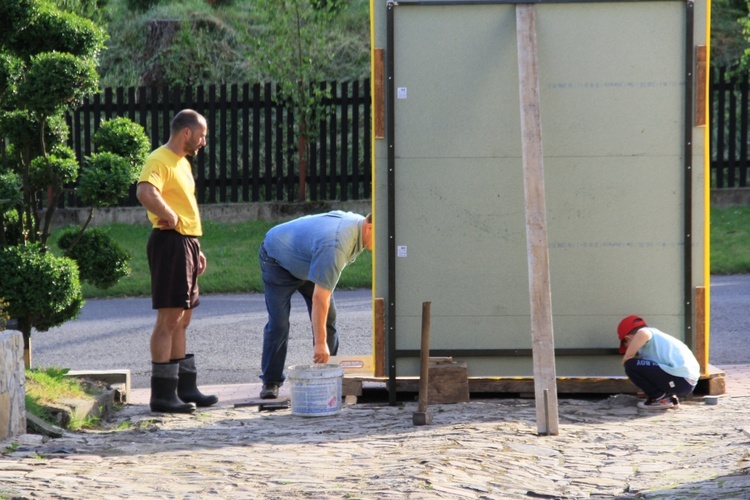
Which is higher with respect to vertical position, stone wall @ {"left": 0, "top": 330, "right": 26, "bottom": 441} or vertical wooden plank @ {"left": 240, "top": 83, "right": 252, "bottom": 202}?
vertical wooden plank @ {"left": 240, "top": 83, "right": 252, "bottom": 202}

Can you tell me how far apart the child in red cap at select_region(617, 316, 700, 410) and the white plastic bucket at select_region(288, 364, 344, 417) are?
1.87 meters

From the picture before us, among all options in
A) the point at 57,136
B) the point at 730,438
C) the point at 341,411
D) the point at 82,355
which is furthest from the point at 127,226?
the point at 730,438

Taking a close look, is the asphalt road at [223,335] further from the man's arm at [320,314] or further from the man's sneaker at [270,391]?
the man's arm at [320,314]

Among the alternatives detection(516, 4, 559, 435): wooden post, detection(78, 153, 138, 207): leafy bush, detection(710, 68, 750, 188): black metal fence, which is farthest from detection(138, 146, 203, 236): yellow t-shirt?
detection(710, 68, 750, 188): black metal fence

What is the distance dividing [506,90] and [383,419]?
2.30 m

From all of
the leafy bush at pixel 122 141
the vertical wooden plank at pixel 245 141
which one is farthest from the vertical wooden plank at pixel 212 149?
the leafy bush at pixel 122 141

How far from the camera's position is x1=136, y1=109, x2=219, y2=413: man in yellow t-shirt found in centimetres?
685

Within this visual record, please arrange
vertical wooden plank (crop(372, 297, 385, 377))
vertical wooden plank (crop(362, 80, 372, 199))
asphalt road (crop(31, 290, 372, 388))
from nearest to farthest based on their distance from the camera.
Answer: vertical wooden plank (crop(372, 297, 385, 377))
asphalt road (crop(31, 290, 372, 388))
vertical wooden plank (crop(362, 80, 372, 199))

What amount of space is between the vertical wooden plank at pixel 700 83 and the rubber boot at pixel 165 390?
12.6 ft

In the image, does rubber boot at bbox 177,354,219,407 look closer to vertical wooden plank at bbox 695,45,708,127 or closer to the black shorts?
the black shorts

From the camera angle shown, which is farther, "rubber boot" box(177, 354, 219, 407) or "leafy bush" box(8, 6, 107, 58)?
"rubber boot" box(177, 354, 219, 407)

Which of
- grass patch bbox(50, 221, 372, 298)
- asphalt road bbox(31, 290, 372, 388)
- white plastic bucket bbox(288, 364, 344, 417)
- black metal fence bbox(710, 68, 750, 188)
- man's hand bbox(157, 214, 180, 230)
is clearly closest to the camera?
white plastic bucket bbox(288, 364, 344, 417)

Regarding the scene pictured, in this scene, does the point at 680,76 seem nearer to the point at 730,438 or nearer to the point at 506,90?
the point at 506,90

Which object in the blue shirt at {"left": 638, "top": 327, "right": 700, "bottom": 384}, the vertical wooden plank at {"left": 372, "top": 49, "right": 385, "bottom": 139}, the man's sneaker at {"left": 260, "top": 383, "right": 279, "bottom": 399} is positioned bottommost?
the man's sneaker at {"left": 260, "top": 383, "right": 279, "bottom": 399}
